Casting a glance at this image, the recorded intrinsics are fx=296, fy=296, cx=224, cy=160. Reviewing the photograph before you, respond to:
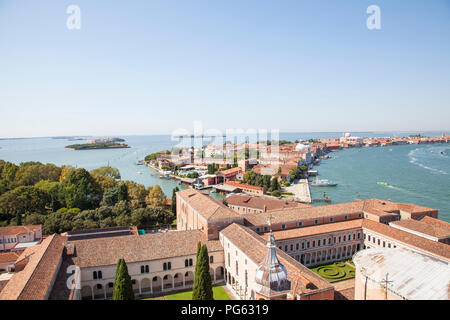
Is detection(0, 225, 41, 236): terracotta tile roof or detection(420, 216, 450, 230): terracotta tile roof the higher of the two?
detection(420, 216, 450, 230): terracotta tile roof

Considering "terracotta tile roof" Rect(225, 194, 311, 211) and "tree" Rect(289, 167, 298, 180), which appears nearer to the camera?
"terracotta tile roof" Rect(225, 194, 311, 211)

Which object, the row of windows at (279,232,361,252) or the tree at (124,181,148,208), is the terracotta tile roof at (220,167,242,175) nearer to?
the tree at (124,181,148,208)

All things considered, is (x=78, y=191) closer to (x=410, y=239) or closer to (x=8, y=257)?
(x=8, y=257)

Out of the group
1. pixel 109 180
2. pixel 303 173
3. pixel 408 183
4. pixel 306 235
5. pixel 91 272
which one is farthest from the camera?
pixel 303 173

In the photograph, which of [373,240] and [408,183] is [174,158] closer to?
[408,183]

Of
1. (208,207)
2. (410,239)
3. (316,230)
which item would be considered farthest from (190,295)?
(410,239)

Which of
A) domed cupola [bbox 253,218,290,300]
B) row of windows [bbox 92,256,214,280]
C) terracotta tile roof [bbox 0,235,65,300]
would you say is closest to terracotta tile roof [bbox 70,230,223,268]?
row of windows [bbox 92,256,214,280]
